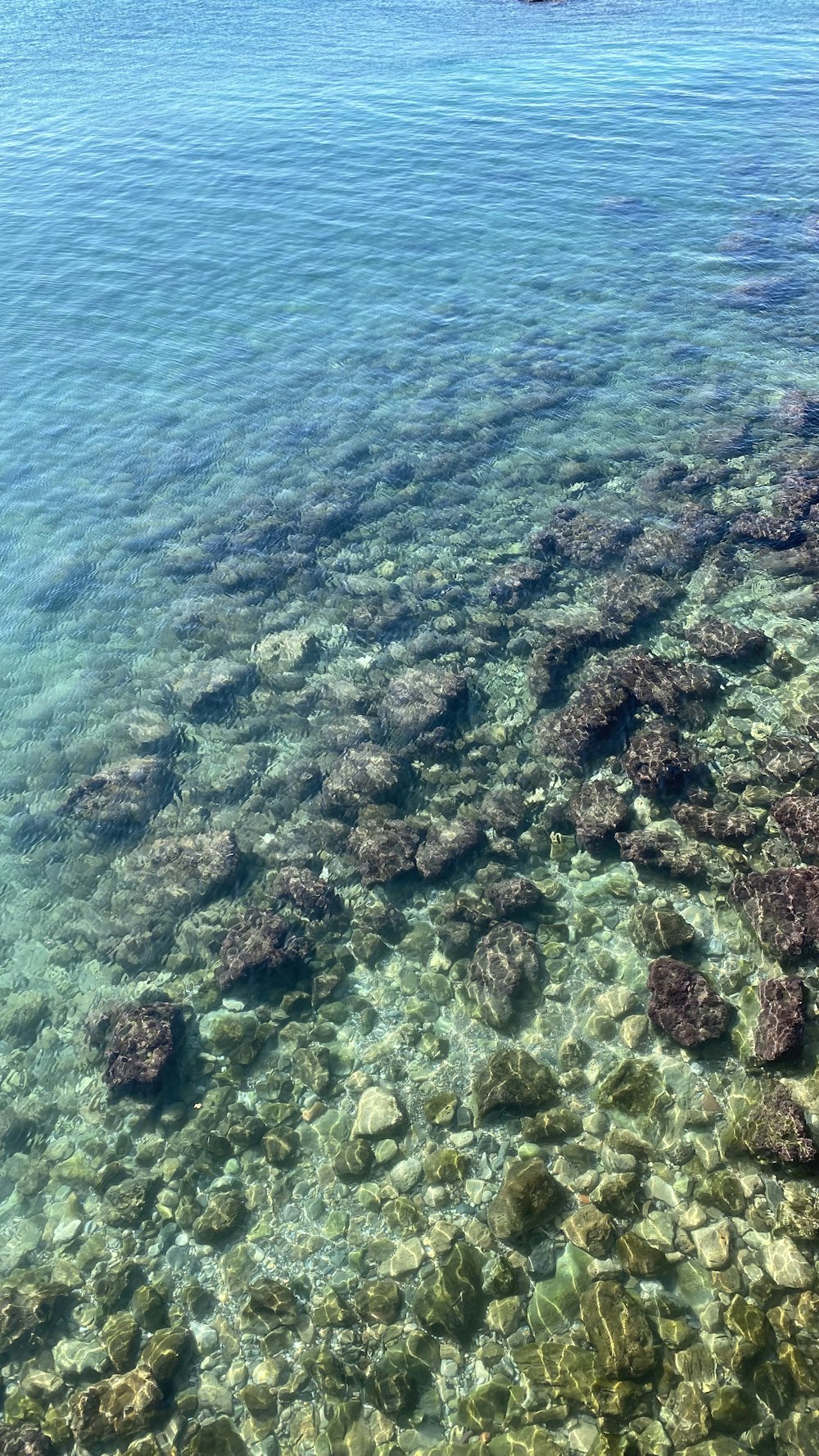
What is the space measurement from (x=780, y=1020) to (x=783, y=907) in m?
2.24

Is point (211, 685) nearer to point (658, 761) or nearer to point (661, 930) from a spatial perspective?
point (658, 761)

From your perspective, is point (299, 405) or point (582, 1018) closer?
point (582, 1018)

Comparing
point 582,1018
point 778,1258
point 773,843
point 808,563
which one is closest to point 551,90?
point 808,563

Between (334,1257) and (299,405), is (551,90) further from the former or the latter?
(334,1257)

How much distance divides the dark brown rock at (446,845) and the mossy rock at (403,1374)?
7971mm

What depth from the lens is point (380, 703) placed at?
2089cm

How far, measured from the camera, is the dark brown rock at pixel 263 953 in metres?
15.9

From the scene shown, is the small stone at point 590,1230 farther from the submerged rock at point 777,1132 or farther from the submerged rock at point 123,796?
the submerged rock at point 123,796

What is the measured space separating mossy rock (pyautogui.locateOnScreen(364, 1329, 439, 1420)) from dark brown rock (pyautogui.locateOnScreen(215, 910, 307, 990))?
6.37 metres

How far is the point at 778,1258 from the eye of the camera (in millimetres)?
11141

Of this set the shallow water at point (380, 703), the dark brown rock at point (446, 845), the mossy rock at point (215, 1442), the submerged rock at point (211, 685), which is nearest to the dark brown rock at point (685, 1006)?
the shallow water at point (380, 703)

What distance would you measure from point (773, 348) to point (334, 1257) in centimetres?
3351

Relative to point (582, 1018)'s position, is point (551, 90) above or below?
above

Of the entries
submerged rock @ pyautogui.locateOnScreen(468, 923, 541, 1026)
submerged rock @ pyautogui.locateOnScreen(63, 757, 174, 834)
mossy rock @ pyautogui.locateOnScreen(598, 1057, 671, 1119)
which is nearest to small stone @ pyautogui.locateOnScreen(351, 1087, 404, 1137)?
submerged rock @ pyautogui.locateOnScreen(468, 923, 541, 1026)
